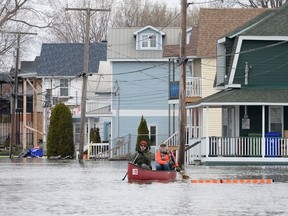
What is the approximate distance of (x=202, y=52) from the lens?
63.4 m

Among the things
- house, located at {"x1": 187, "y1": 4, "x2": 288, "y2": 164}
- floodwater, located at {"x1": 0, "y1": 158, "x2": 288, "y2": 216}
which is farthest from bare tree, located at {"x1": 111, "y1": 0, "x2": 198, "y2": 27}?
floodwater, located at {"x1": 0, "y1": 158, "x2": 288, "y2": 216}

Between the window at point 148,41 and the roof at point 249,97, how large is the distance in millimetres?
24359

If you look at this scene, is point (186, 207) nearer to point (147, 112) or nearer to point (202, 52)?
point (202, 52)

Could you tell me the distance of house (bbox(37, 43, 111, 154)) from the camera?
8669 cm

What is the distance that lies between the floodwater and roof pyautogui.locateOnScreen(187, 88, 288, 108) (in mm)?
10673

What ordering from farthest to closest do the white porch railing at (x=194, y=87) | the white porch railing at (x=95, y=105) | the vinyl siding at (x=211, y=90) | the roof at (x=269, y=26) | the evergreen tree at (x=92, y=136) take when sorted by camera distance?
the evergreen tree at (x=92, y=136) → the white porch railing at (x=95, y=105) → the vinyl siding at (x=211, y=90) → the white porch railing at (x=194, y=87) → the roof at (x=269, y=26)

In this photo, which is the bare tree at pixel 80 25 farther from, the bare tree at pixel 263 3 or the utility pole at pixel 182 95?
the utility pole at pixel 182 95

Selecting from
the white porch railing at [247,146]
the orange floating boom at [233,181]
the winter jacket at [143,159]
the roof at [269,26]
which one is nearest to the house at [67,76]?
the roof at [269,26]

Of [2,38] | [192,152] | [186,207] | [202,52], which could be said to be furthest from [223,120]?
[2,38]

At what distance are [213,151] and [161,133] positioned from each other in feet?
77.2

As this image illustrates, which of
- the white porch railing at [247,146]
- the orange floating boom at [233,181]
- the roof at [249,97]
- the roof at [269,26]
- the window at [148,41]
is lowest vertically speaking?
the orange floating boom at [233,181]

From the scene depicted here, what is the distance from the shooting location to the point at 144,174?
36.1 meters

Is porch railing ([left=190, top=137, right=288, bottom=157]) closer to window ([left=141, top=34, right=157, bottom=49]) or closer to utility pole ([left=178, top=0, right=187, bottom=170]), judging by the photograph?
utility pole ([left=178, top=0, right=187, bottom=170])

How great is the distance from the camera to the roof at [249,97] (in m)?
50.6
